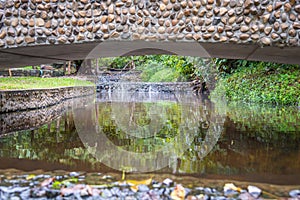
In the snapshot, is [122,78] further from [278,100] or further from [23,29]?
[23,29]

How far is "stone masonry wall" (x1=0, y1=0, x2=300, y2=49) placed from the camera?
12.5 ft

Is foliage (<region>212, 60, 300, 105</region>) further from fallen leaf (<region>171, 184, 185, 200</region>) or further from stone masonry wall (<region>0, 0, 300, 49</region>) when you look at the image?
fallen leaf (<region>171, 184, 185, 200</region>)

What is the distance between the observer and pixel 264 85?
8.48 m

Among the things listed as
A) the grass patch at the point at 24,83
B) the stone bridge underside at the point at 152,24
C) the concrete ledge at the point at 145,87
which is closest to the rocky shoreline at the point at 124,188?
the stone bridge underside at the point at 152,24

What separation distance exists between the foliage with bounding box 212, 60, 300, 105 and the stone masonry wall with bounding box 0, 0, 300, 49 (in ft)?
12.9

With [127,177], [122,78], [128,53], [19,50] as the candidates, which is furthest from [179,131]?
[122,78]

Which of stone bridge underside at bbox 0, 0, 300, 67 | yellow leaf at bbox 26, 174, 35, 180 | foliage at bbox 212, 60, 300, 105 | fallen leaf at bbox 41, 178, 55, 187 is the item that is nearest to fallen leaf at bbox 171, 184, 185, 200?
fallen leaf at bbox 41, 178, 55, 187

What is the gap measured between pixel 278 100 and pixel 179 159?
580 cm

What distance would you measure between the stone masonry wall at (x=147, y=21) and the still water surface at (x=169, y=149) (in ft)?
4.17

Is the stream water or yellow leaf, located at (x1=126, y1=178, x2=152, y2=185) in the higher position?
the stream water

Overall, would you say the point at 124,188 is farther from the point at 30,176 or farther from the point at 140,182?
the point at 30,176

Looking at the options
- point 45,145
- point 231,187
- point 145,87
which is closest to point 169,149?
point 231,187

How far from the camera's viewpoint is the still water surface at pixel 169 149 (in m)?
2.50

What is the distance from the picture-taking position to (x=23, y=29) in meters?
4.05
